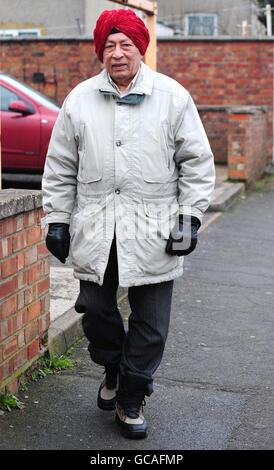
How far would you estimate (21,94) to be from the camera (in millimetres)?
10727

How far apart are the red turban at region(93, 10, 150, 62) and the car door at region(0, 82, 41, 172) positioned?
7214 mm

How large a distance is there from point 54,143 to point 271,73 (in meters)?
11.5

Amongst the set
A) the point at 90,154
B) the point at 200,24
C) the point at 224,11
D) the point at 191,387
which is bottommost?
the point at 191,387

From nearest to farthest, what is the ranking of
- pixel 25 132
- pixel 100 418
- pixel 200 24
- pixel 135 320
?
1. pixel 135 320
2. pixel 100 418
3. pixel 25 132
4. pixel 200 24

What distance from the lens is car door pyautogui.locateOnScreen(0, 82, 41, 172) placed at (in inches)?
414

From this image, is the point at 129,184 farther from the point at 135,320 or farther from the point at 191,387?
the point at 191,387

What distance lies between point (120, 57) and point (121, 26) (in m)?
0.13

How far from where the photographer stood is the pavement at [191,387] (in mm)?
3510

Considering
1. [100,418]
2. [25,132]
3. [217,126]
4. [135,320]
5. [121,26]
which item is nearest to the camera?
[121,26]

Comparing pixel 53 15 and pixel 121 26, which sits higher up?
pixel 53 15

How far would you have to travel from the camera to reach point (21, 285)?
4027mm

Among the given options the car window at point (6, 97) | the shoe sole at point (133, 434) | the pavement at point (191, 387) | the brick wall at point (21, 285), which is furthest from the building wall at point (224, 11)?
the shoe sole at point (133, 434)

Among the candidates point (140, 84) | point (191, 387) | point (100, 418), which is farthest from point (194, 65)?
point (100, 418)

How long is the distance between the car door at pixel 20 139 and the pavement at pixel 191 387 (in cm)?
447
